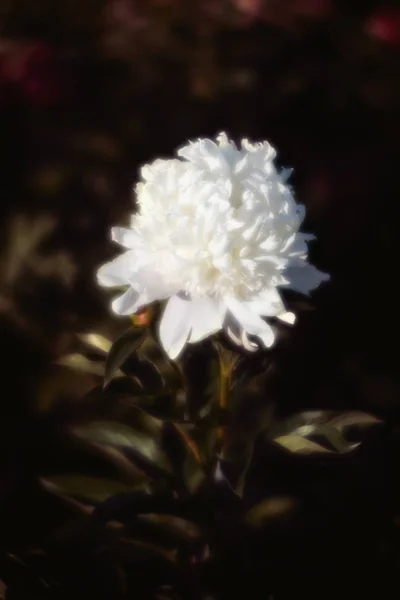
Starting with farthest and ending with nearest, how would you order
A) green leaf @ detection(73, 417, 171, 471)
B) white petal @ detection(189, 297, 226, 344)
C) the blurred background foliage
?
1. the blurred background foliage
2. green leaf @ detection(73, 417, 171, 471)
3. white petal @ detection(189, 297, 226, 344)

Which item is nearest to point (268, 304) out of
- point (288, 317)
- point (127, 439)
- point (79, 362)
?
point (288, 317)

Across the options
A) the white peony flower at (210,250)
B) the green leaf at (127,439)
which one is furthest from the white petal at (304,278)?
the green leaf at (127,439)

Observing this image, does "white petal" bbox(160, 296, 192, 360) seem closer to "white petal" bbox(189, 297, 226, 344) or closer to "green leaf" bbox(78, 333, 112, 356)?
"white petal" bbox(189, 297, 226, 344)

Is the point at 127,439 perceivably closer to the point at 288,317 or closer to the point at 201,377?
the point at 201,377

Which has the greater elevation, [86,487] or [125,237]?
[125,237]

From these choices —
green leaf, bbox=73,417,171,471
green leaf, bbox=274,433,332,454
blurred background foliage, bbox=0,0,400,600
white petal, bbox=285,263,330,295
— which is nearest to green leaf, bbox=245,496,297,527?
blurred background foliage, bbox=0,0,400,600

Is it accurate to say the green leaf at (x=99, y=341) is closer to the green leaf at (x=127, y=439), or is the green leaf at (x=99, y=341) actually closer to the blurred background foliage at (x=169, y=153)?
the green leaf at (x=127, y=439)

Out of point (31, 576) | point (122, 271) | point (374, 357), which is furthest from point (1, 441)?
point (374, 357)
